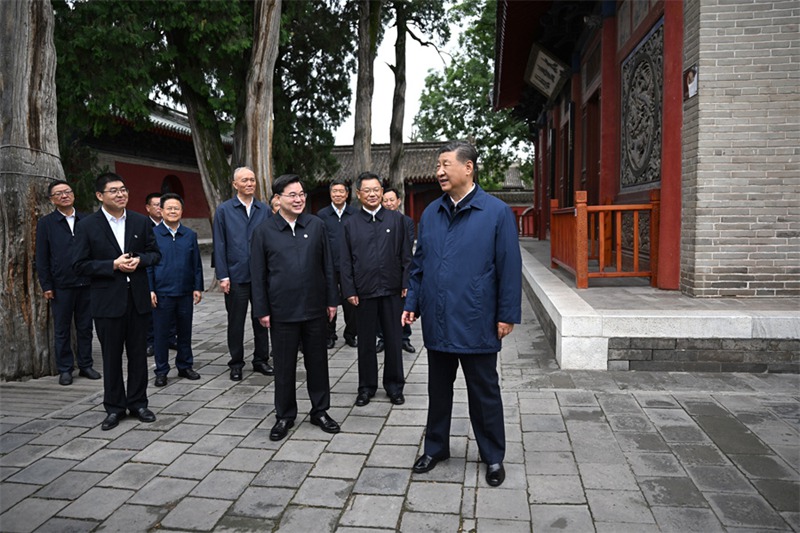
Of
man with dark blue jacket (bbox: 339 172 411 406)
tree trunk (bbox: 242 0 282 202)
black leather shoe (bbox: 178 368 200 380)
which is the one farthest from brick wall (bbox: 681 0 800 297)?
tree trunk (bbox: 242 0 282 202)

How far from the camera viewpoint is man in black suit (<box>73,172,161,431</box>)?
12.8 ft

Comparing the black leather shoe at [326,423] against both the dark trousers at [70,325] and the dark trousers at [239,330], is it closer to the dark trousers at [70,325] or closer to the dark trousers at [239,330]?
the dark trousers at [239,330]

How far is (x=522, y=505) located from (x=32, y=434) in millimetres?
3110

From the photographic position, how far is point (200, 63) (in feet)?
35.9

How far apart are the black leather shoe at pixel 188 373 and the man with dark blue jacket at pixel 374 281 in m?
1.60

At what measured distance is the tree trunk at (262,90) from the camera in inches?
347

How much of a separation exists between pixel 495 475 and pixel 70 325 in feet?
13.6

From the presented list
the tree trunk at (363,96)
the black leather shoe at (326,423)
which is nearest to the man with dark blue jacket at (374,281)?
the black leather shoe at (326,423)

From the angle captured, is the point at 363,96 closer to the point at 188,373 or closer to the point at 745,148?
the point at 745,148

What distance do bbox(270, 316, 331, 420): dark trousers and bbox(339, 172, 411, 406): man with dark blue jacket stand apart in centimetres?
55

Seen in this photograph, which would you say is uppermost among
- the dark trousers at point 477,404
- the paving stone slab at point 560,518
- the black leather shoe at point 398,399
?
the dark trousers at point 477,404

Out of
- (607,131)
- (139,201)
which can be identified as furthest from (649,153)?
(139,201)

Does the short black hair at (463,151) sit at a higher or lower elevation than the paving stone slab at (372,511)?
higher

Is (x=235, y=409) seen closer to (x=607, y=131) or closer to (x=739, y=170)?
(x=739, y=170)
